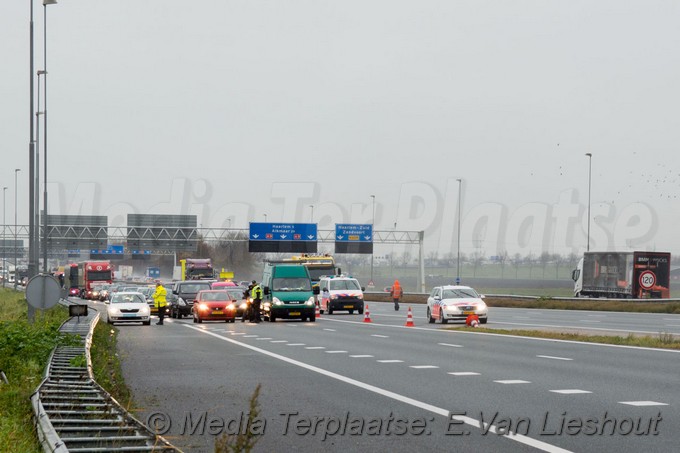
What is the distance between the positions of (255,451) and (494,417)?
337 cm

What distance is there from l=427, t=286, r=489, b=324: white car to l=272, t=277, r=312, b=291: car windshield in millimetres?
6536

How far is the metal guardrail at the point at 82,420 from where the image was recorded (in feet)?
23.9

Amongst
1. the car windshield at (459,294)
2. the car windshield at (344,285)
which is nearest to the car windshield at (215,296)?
the car windshield at (459,294)

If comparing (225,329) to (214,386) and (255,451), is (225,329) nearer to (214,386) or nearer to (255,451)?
(214,386)

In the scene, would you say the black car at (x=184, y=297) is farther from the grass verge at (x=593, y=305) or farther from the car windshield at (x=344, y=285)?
the grass verge at (x=593, y=305)

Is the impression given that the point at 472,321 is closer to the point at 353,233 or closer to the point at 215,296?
the point at 215,296

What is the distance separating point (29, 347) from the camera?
1892 centimetres

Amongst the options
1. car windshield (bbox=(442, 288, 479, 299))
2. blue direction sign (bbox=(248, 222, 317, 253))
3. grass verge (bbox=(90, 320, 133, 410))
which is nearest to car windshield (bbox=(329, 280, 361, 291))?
car windshield (bbox=(442, 288, 479, 299))

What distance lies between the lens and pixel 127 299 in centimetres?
4281

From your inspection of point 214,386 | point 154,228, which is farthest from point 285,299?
point 154,228

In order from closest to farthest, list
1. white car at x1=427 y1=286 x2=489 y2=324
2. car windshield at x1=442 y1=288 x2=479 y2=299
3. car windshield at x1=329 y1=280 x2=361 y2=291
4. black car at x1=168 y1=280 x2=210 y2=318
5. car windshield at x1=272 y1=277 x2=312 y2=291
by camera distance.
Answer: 1. white car at x1=427 y1=286 x2=489 y2=324
2. car windshield at x1=442 y1=288 x2=479 y2=299
3. car windshield at x1=272 y1=277 x2=312 y2=291
4. black car at x1=168 y1=280 x2=210 y2=318
5. car windshield at x1=329 y1=280 x2=361 y2=291

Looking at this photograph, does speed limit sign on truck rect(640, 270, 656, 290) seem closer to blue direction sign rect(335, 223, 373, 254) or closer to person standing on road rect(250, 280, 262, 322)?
person standing on road rect(250, 280, 262, 322)

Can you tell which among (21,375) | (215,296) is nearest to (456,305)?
(215,296)

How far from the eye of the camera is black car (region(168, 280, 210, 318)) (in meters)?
52.6
